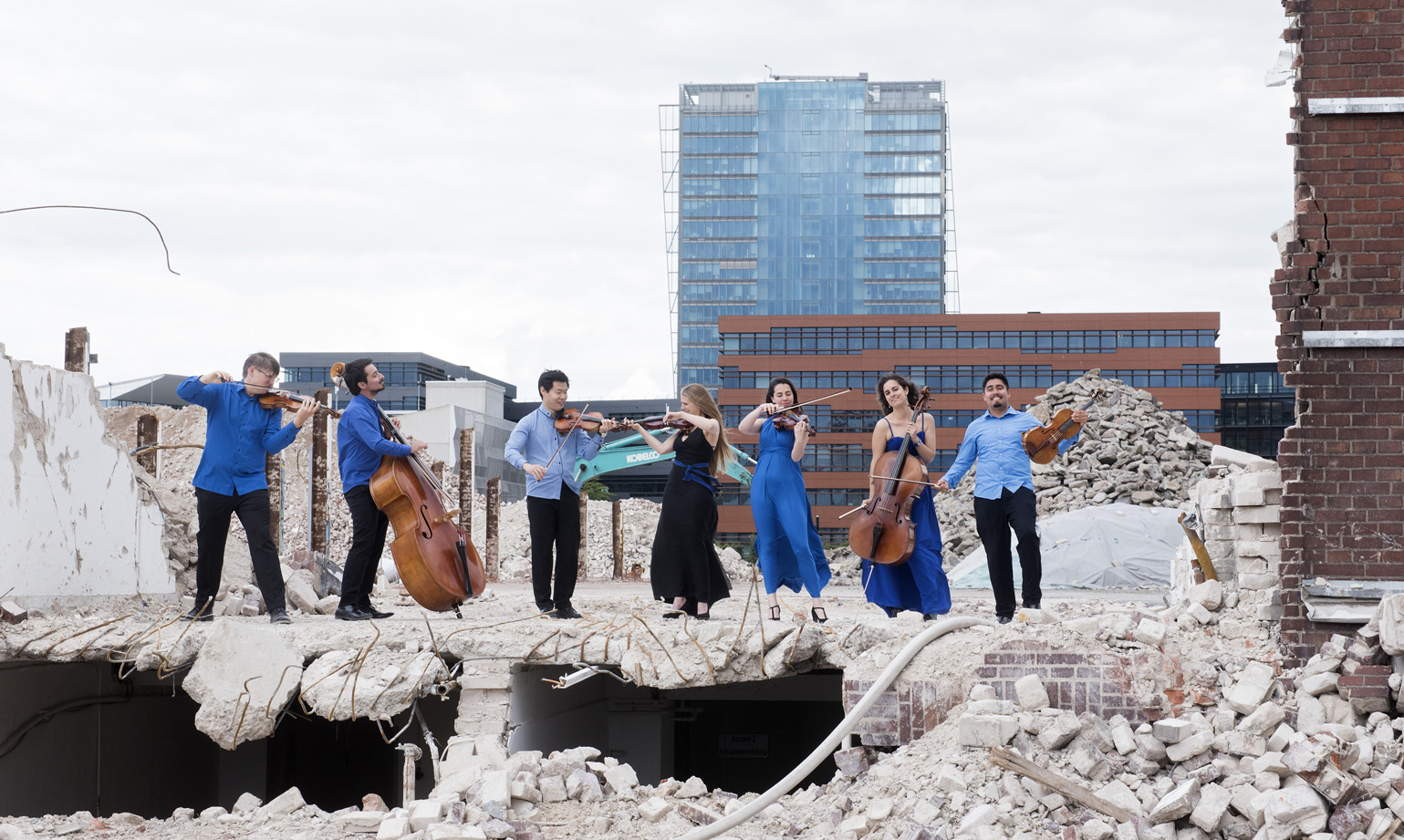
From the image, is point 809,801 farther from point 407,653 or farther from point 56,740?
point 56,740

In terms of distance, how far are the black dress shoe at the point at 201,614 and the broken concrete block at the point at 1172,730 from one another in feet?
17.0

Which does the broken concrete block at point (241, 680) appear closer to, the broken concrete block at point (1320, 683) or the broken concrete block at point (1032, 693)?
the broken concrete block at point (1032, 693)

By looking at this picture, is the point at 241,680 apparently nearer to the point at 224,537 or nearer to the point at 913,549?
the point at 224,537

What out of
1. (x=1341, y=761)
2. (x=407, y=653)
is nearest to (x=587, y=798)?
(x=407, y=653)

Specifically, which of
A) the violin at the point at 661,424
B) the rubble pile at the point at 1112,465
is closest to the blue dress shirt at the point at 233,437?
the violin at the point at 661,424

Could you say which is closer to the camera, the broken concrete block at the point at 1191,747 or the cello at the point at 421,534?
the broken concrete block at the point at 1191,747

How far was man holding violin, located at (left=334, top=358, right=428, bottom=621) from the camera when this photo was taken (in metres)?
7.17

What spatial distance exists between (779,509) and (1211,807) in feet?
10.8

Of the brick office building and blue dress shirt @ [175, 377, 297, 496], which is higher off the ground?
the brick office building

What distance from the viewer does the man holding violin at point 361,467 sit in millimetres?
7168

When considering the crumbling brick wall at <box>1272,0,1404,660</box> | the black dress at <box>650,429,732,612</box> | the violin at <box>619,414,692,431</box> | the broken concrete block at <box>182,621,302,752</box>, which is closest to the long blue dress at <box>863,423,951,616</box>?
the black dress at <box>650,429,732,612</box>

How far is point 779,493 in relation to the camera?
24.2 feet

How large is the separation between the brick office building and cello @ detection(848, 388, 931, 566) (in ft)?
173

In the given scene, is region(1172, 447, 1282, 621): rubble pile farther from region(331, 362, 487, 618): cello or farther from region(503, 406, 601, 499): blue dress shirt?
region(331, 362, 487, 618): cello
